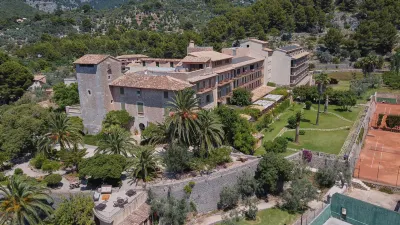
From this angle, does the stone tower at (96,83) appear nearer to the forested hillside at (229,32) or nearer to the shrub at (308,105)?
the shrub at (308,105)

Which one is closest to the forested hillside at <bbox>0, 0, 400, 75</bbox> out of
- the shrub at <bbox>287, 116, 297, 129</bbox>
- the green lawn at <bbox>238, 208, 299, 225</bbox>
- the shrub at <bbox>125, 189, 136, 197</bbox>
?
the shrub at <bbox>287, 116, 297, 129</bbox>

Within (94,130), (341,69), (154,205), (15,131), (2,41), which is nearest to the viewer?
A: (154,205)

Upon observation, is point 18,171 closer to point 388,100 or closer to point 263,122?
point 263,122

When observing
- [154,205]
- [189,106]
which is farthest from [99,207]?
[189,106]

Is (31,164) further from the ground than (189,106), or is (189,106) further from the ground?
(189,106)

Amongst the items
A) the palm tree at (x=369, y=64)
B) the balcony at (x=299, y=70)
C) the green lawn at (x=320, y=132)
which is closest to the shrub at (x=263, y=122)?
the green lawn at (x=320, y=132)

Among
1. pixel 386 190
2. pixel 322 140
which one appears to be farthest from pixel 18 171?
pixel 386 190

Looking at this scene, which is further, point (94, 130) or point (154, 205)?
point (94, 130)

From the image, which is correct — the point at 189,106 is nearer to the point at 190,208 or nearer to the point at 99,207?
the point at 190,208

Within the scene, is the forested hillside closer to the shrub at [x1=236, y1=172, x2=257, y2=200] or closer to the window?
the window
